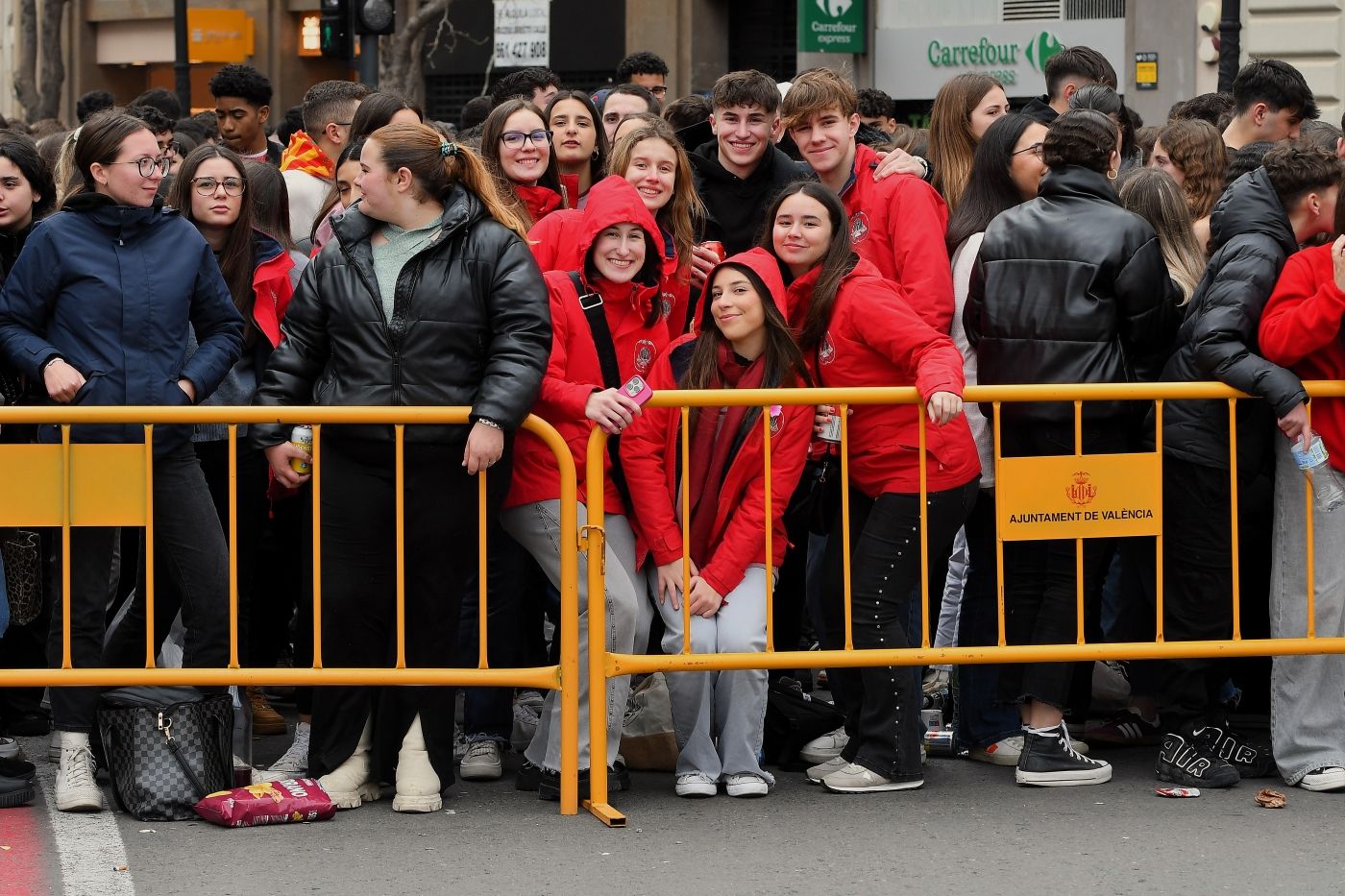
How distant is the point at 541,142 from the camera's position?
746 centimetres

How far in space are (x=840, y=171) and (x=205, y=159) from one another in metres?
2.29

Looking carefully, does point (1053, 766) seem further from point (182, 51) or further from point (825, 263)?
point (182, 51)

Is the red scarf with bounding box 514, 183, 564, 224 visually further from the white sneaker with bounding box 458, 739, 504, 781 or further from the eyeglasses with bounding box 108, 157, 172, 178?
the white sneaker with bounding box 458, 739, 504, 781

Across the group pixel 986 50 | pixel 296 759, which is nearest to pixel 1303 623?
pixel 296 759

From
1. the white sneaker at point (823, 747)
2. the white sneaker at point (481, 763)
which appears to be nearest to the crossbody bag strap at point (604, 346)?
the white sneaker at point (481, 763)

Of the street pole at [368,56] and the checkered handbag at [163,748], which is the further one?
the street pole at [368,56]

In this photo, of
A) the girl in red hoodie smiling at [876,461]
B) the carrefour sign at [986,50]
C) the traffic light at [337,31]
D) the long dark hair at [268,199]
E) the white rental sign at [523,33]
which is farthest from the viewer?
the white rental sign at [523,33]

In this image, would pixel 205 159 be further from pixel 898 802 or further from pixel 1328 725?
pixel 1328 725

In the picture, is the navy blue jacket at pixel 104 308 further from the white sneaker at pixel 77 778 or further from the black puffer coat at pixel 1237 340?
the black puffer coat at pixel 1237 340

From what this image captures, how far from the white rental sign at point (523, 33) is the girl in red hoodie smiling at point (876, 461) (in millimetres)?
20724

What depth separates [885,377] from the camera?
631 centimetres

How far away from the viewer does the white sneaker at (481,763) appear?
21.5 feet

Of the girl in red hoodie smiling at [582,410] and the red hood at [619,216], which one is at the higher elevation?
the red hood at [619,216]

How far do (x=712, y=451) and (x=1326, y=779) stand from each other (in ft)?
7.28
